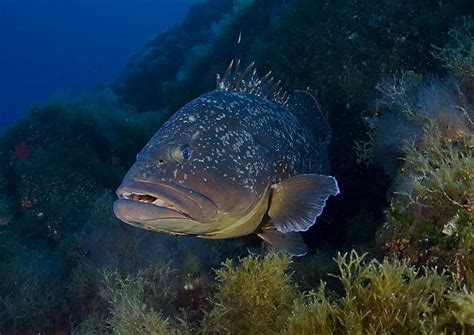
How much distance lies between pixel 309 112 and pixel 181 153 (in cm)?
274

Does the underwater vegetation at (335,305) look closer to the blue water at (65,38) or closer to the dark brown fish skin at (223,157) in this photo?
the dark brown fish skin at (223,157)

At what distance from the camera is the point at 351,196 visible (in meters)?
6.60

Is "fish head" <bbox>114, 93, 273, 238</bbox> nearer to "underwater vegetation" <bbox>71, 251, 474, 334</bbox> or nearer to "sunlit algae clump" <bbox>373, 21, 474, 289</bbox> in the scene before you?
"underwater vegetation" <bbox>71, 251, 474, 334</bbox>

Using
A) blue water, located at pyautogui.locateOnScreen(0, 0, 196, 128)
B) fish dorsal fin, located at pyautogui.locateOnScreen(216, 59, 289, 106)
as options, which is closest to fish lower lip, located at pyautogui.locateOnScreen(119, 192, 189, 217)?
fish dorsal fin, located at pyautogui.locateOnScreen(216, 59, 289, 106)

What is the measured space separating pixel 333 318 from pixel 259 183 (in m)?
1.51

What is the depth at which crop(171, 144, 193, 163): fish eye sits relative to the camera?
11.3ft

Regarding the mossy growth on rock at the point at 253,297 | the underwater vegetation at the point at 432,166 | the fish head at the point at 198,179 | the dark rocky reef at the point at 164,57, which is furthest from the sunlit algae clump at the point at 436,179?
the dark rocky reef at the point at 164,57

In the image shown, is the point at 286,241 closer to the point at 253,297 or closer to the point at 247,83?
the point at 253,297

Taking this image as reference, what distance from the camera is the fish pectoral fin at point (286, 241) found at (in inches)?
159

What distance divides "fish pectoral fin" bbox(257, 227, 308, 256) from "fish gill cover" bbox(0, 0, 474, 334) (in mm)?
285

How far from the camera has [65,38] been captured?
9506 centimetres

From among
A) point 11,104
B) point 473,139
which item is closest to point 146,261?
point 473,139

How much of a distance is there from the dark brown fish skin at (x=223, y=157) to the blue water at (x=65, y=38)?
7043cm

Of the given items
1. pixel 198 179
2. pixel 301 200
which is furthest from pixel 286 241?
pixel 198 179
